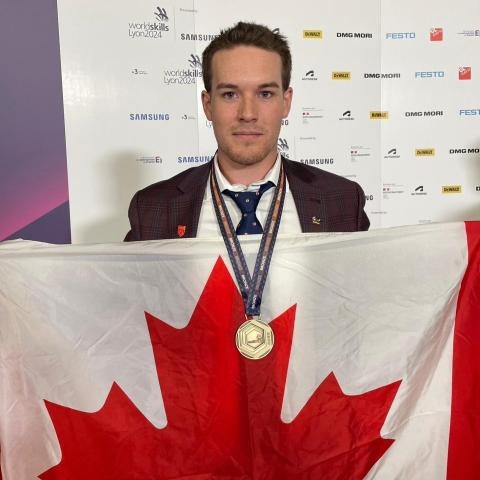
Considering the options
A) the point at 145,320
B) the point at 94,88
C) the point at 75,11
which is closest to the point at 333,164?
the point at 94,88

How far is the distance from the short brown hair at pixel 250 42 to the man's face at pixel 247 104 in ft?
0.08

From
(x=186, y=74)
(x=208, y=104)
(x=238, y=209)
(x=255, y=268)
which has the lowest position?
(x=255, y=268)

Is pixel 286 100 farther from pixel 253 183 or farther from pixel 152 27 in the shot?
pixel 152 27

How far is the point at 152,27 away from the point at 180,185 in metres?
1.70

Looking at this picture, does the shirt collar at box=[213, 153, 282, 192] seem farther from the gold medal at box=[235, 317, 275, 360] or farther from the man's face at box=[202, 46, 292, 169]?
the gold medal at box=[235, 317, 275, 360]

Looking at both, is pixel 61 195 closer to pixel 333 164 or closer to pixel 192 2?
pixel 192 2

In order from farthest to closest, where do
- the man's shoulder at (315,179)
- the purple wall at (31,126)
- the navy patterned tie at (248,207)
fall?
the purple wall at (31,126) < the man's shoulder at (315,179) < the navy patterned tie at (248,207)

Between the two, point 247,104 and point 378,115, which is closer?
point 247,104

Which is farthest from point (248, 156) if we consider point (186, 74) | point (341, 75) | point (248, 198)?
point (341, 75)

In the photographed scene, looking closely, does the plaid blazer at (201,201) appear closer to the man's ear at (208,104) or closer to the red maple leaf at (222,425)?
the man's ear at (208,104)

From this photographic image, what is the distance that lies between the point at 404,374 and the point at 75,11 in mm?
2676

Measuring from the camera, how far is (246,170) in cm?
163

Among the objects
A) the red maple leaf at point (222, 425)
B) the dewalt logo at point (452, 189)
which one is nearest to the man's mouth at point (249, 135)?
the red maple leaf at point (222, 425)

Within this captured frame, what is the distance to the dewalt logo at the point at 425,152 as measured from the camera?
3.51 m
